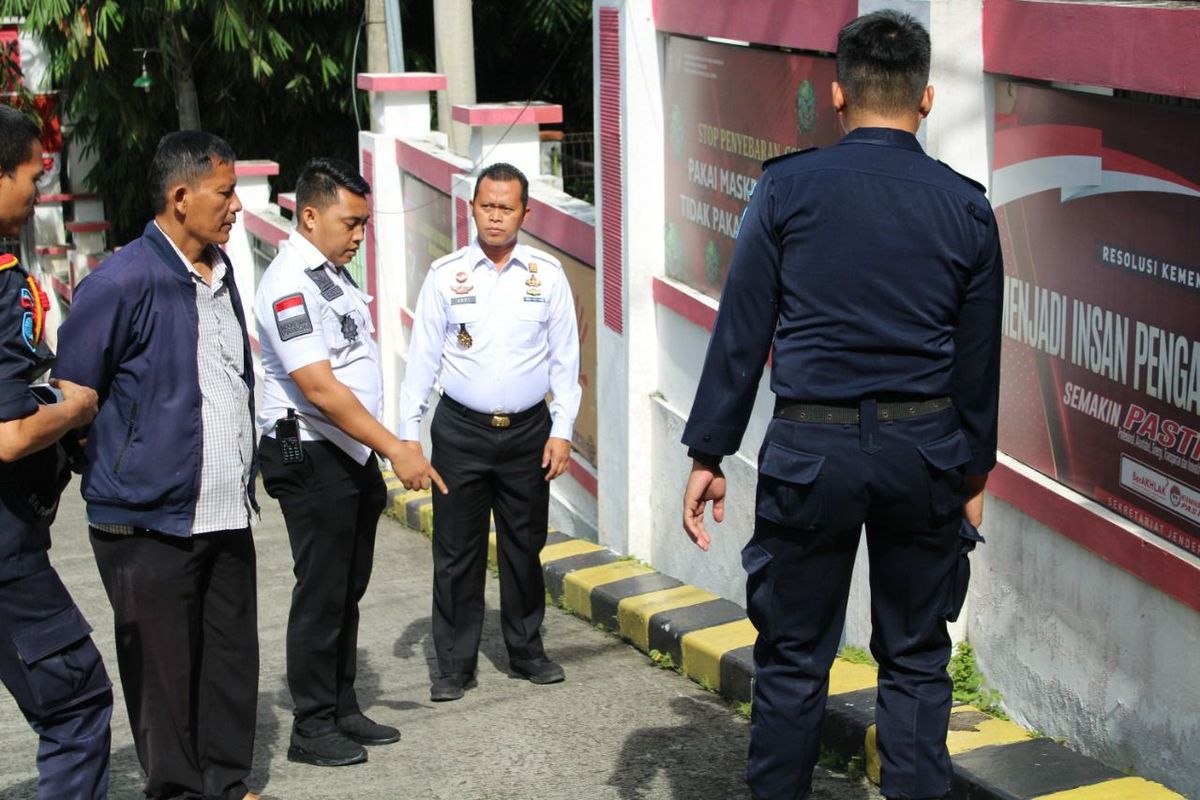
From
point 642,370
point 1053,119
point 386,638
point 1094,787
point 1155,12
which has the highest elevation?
point 1155,12

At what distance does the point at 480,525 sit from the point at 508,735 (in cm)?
90

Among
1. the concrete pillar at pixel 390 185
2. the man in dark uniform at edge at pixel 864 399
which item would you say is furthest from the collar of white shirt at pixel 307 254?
the concrete pillar at pixel 390 185

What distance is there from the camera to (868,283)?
11.1 feet

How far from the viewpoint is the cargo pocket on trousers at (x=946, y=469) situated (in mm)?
3459

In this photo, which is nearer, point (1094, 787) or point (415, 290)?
point (1094, 787)

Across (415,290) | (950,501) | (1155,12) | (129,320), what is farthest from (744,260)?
(415,290)

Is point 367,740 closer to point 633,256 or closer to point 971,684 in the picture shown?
point 971,684

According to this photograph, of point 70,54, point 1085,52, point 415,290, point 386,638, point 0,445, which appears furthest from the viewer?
point 70,54

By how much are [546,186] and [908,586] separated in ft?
18.0

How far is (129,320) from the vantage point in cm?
391

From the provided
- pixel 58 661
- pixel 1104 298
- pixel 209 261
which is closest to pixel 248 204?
pixel 209 261

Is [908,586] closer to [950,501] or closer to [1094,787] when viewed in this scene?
[950,501]

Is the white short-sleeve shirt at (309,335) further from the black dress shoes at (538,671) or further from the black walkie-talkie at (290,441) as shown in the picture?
the black dress shoes at (538,671)

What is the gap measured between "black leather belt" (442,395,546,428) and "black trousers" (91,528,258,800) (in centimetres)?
140
